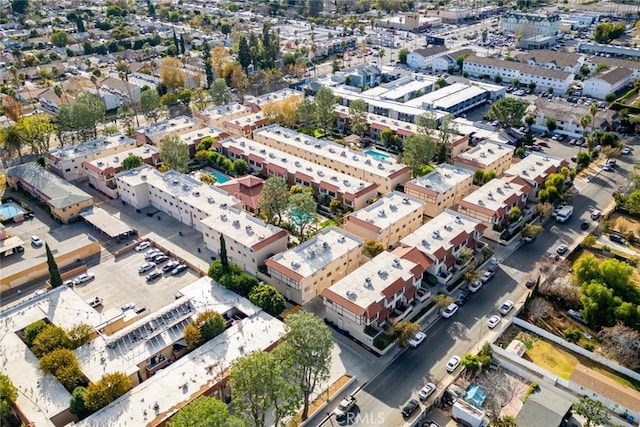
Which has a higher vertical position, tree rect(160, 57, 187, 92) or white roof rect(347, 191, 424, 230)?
tree rect(160, 57, 187, 92)

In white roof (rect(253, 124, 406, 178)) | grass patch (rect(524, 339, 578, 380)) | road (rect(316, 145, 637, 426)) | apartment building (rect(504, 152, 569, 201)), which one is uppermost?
white roof (rect(253, 124, 406, 178))

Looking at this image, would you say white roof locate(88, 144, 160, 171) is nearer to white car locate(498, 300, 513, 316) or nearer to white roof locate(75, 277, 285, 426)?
white roof locate(75, 277, 285, 426)

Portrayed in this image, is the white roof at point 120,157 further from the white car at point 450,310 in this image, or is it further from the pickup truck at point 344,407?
the pickup truck at point 344,407

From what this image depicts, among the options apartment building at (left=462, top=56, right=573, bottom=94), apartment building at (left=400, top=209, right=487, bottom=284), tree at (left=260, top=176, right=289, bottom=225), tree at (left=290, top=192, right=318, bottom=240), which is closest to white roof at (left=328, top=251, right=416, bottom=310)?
apartment building at (left=400, top=209, right=487, bottom=284)

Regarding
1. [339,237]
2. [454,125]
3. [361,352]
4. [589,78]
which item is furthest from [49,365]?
[589,78]

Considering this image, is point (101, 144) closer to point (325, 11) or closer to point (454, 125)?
point (454, 125)

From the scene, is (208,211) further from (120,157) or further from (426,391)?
(426,391)

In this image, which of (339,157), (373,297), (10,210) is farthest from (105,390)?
(339,157)
